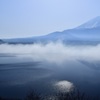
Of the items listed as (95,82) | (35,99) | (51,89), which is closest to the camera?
(35,99)

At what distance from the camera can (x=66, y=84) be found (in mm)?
26094

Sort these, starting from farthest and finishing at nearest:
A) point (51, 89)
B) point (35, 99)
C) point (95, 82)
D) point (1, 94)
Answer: point (95, 82) → point (51, 89) → point (1, 94) → point (35, 99)

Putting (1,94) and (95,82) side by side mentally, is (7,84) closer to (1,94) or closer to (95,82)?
(1,94)

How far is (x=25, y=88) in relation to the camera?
940 inches

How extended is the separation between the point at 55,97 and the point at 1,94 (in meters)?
5.78

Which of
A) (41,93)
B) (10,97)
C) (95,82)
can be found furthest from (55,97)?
(95,82)

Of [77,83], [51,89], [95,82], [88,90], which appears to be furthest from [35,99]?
[95,82]

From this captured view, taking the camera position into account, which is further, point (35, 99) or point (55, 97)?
point (55, 97)

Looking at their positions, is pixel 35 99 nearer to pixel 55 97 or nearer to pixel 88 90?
pixel 55 97

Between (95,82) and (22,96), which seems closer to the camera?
(22,96)

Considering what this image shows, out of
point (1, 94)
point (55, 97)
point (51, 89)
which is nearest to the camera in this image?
point (55, 97)

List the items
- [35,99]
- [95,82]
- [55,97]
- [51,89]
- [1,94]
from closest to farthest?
[35,99]
[55,97]
[1,94]
[51,89]
[95,82]

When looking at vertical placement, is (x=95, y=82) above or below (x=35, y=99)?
below

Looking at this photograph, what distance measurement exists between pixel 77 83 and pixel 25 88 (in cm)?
698
